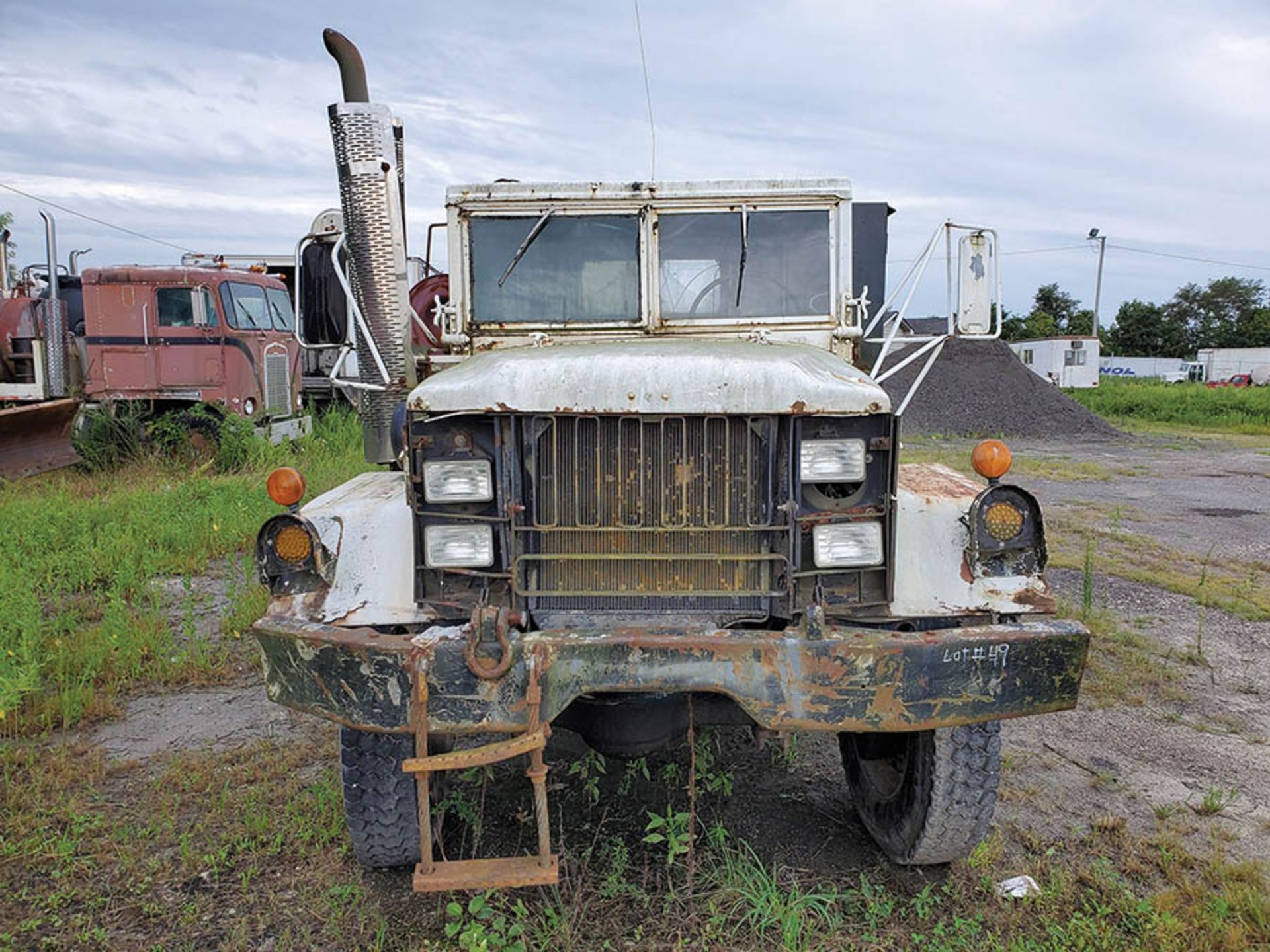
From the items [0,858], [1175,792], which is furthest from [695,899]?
[0,858]

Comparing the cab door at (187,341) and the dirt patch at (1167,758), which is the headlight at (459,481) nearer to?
the dirt patch at (1167,758)

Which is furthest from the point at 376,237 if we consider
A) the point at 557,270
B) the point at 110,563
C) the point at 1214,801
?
the point at 110,563

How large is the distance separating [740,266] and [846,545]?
5.91ft

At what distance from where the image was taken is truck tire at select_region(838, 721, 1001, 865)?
9.94 ft

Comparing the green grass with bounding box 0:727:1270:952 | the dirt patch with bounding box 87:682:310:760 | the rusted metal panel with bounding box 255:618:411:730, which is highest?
the rusted metal panel with bounding box 255:618:411:730

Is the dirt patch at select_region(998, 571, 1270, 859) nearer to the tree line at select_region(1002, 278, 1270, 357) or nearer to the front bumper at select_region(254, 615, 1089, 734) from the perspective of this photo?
the front bumper at select_region(254, 615, 1089, 734)

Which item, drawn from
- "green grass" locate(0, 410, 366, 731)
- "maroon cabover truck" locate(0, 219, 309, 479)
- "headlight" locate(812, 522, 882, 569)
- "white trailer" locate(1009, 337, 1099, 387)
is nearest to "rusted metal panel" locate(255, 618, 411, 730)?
"headlight" locate(812, 522, 882, 569)

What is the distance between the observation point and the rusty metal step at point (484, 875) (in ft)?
8.04

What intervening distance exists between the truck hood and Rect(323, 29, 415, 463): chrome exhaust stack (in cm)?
124

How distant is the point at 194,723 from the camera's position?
14.9 ft

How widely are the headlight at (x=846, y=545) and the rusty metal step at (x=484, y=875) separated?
45.3 inches

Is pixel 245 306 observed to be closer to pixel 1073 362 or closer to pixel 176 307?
pixel 176 307

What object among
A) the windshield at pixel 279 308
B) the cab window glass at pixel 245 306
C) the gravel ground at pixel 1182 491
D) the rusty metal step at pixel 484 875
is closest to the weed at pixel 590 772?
the rusty metal step at pixel 484 875

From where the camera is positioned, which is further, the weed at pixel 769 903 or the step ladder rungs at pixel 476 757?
the weed at pixel 769 903
